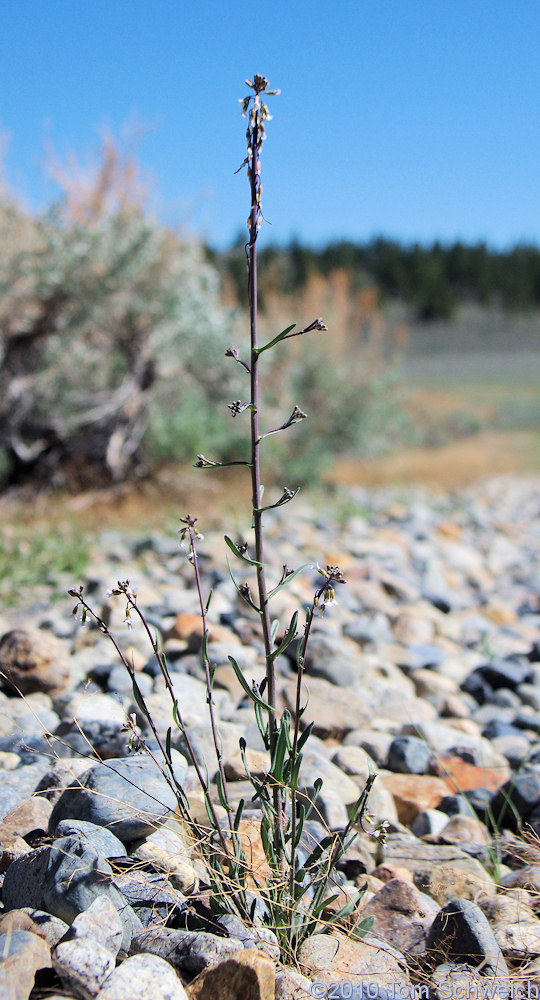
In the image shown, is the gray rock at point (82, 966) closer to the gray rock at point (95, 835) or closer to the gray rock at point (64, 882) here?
the gray rock at point (64, 882)

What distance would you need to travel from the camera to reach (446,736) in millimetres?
2695

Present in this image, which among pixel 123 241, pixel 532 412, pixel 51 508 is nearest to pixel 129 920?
pixel 51 508

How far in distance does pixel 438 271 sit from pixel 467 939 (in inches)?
2267

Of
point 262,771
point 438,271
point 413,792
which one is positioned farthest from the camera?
point 438,271

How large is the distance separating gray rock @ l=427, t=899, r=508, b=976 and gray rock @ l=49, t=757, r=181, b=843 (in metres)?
0.57

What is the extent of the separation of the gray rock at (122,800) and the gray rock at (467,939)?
1.86ft

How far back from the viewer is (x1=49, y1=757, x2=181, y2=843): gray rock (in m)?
1.50

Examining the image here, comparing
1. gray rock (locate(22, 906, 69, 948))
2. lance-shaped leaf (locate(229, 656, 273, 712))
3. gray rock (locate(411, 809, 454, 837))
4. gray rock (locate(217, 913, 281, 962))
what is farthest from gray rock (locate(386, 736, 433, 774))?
gray rock (locate(22, 906, 69, 948))

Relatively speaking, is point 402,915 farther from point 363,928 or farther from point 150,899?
point 150,899

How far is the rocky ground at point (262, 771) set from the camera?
1.32 meters

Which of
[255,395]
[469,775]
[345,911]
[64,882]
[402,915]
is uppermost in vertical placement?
[255,395]

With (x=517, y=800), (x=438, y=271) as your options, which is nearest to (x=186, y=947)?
(x=517, y=800)

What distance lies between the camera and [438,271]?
55375 mm

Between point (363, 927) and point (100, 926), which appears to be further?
point (363, 927)
